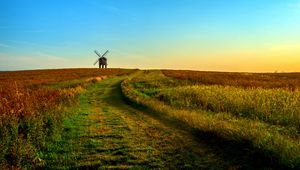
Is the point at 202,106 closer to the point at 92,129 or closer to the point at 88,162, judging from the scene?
the point at 92,129

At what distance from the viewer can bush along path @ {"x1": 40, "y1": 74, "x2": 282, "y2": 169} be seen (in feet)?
30.5

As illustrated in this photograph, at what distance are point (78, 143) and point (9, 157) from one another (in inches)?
109

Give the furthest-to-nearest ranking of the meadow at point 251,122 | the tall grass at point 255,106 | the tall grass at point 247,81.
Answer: the tall grass at point 247,81 → the tall grass at point 255,106 → the meadow at point 251,122

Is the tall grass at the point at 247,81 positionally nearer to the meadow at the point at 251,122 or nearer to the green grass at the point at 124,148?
the meadow at the point at 251,122

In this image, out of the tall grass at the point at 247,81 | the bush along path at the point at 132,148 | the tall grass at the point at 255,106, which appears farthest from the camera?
the tall grass at the point at 247,81

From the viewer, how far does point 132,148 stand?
11.0 m

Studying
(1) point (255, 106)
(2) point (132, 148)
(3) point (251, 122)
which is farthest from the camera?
(1) point (255, 106)

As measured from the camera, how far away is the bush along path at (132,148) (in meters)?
9.30

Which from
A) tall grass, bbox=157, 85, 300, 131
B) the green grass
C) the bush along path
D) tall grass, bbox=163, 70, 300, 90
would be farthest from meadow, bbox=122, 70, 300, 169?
tall grass, bbox=163, 70, 300, 90

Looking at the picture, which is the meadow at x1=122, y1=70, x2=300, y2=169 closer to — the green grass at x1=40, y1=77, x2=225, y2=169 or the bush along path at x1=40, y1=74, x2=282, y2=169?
the bush along path at x1=40, y1=74, x2=282, y2=169

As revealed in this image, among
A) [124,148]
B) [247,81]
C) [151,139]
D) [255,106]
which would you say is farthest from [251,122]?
[247,81]

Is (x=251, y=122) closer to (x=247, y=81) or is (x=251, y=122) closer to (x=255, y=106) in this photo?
(x=255, y=106)

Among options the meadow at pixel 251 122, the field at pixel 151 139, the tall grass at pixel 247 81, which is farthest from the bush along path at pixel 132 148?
the tall grass at pixel 247 81

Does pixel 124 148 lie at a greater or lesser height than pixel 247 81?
lesser
